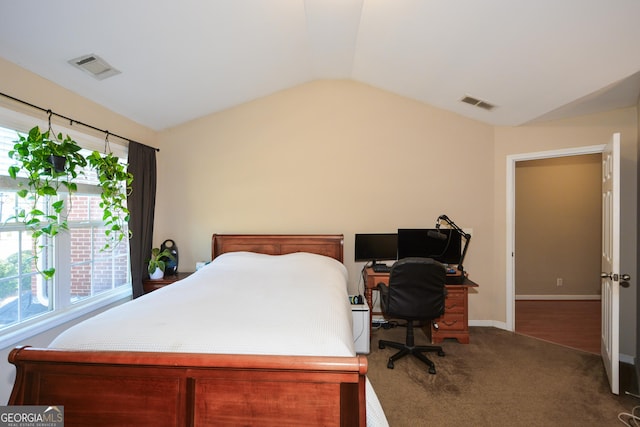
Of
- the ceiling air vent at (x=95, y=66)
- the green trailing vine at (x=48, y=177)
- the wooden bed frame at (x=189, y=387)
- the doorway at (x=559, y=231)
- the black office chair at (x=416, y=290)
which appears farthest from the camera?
the doorway at (x=559, y=231)

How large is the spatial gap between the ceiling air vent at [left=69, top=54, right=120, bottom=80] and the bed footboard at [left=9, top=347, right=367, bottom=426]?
6.14 feet

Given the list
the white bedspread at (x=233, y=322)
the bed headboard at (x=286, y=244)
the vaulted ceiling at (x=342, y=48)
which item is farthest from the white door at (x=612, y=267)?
the bed headboard at (x=286, y=244)

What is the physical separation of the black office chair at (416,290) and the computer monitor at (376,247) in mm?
783

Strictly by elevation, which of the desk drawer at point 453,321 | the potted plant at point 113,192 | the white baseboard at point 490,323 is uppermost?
the potted plant at point 113,192

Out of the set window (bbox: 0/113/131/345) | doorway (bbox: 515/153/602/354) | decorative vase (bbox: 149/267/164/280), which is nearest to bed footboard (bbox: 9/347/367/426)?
window (bbox: 0/113/131/345)

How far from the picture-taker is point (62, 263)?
2.38m

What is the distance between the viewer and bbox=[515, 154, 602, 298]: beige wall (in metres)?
4.31

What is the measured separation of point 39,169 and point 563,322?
5.27 m

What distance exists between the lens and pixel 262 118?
351 cm

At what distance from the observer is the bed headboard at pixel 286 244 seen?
3.32 m

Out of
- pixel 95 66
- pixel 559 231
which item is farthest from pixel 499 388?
pixel 95 66

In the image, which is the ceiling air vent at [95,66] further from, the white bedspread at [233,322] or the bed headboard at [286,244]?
the bed headboard at [286,244]

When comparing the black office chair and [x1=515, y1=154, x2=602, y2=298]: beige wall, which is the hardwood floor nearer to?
[x1=515, y1=154, x2=602, y2=298]: beige wall

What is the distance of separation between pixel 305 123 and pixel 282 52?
88 cm
